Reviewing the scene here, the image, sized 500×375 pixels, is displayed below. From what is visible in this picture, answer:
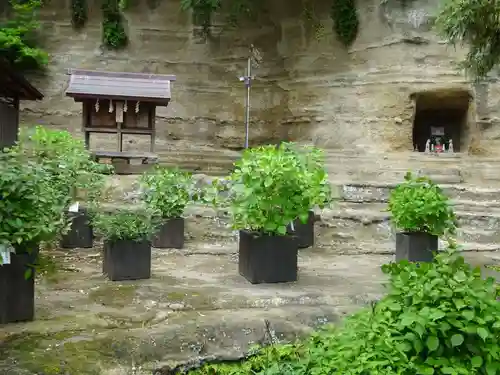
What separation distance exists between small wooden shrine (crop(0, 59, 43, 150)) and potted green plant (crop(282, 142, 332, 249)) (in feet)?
20.6

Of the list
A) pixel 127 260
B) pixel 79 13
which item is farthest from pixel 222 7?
pixel 127 260

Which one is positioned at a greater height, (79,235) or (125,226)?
(125,226)

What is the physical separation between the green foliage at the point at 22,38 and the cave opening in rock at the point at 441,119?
455 inches

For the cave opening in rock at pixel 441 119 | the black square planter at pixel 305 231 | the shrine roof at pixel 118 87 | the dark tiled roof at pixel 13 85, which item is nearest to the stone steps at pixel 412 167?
the cave opening in rock at pixel 441 119

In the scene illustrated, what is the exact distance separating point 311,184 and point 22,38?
14.4 metres

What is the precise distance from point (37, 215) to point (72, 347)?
0.92 metres

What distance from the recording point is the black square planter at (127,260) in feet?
17.7

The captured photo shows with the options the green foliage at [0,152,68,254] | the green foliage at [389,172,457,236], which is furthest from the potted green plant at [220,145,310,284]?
the green foliage at [0,152,68,254]

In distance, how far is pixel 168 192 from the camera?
7715mm

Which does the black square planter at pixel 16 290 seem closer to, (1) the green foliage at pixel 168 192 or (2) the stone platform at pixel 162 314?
(2) the stone platform at pixel 162 314

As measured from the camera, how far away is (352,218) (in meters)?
9.00

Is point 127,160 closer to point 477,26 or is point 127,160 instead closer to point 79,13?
point 477,26

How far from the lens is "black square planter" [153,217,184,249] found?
7668 mm

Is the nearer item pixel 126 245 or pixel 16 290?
pixel 16 290
